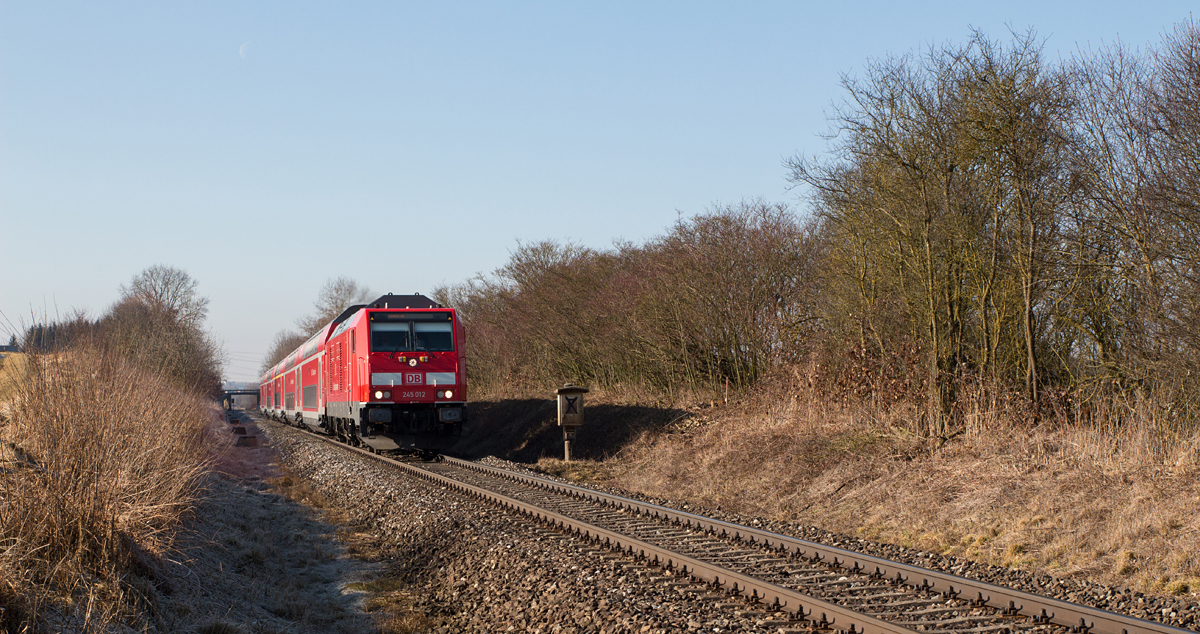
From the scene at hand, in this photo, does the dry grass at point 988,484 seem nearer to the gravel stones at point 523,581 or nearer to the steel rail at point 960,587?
the steel rail at point 960,587

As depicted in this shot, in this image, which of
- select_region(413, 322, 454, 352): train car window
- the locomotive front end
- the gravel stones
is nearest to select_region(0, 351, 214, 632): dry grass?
the gravel stones

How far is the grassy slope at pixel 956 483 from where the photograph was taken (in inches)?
291

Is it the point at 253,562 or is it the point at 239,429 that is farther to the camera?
the point at 239,429

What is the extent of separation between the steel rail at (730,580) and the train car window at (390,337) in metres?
7.50

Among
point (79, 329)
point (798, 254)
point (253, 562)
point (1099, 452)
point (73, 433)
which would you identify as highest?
point (798, 254)

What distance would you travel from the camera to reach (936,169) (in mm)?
12836

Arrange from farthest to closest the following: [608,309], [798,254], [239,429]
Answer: [239,429]
[608,309]
[798,254]

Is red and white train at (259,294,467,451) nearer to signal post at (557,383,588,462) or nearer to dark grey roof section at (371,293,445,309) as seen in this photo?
dark grey roof section at (371,293,445,309)

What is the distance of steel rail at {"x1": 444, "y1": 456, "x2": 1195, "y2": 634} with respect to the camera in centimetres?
545

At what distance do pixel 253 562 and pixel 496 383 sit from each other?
23767 millimetres

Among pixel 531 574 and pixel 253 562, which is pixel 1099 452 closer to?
pixel 531 574

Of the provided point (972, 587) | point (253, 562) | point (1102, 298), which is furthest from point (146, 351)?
point (1102, 298)

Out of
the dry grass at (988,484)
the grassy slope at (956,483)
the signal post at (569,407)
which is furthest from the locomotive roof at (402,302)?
the dry grass at (988,484)

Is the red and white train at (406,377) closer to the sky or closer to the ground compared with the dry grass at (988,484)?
closer to the sky
